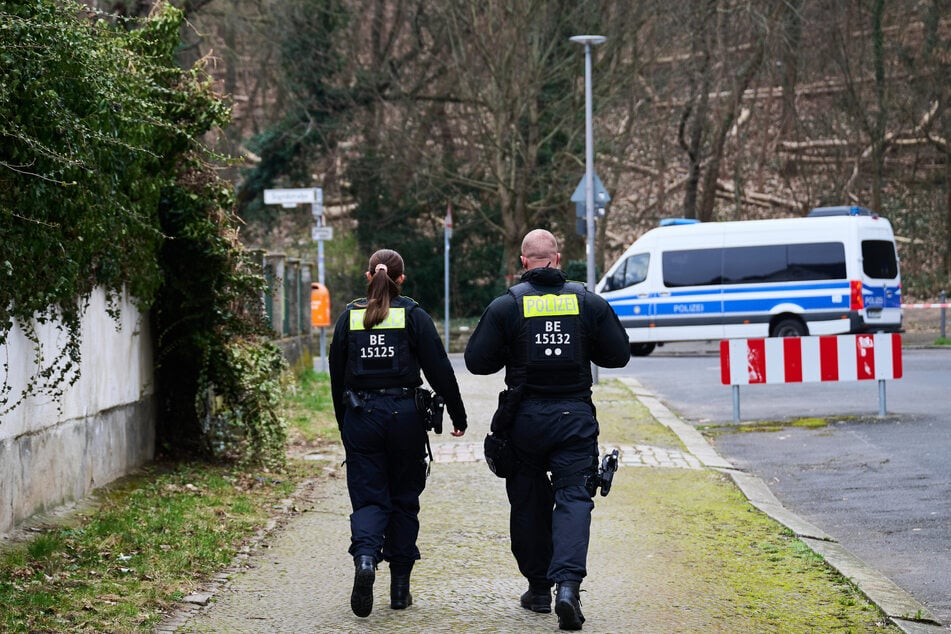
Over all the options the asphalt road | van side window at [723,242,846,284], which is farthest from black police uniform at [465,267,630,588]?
van side window at [723,242,846,284]

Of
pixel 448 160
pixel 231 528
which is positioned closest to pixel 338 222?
pixel 448 160

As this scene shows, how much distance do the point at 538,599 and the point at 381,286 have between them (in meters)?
1.68

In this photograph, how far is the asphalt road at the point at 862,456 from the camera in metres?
8.12

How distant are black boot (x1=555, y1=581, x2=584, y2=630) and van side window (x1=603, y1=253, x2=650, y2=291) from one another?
21.1 meters

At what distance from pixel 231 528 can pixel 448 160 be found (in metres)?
28.0

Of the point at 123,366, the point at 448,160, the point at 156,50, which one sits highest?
the point at 448,160

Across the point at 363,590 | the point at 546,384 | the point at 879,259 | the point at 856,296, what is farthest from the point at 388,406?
the point at 879,259

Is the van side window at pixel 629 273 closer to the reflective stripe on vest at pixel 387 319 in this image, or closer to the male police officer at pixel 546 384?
the reflective stripe on vest at pixel 387 319

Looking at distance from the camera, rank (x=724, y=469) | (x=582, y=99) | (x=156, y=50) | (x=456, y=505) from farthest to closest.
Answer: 1. (x=582, y=99)
2. (x=724, y=469)
3. (x=156, y=50)
4. (x=456, y=505)

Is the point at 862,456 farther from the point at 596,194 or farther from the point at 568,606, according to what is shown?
the point at 596,194

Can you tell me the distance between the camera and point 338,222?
40.0 meters

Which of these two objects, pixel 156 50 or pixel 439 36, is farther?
pixel 439 36

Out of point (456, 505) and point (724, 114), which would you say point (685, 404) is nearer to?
point (456, 505)

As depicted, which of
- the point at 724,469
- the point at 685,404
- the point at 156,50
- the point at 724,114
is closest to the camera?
the point at 156,50
